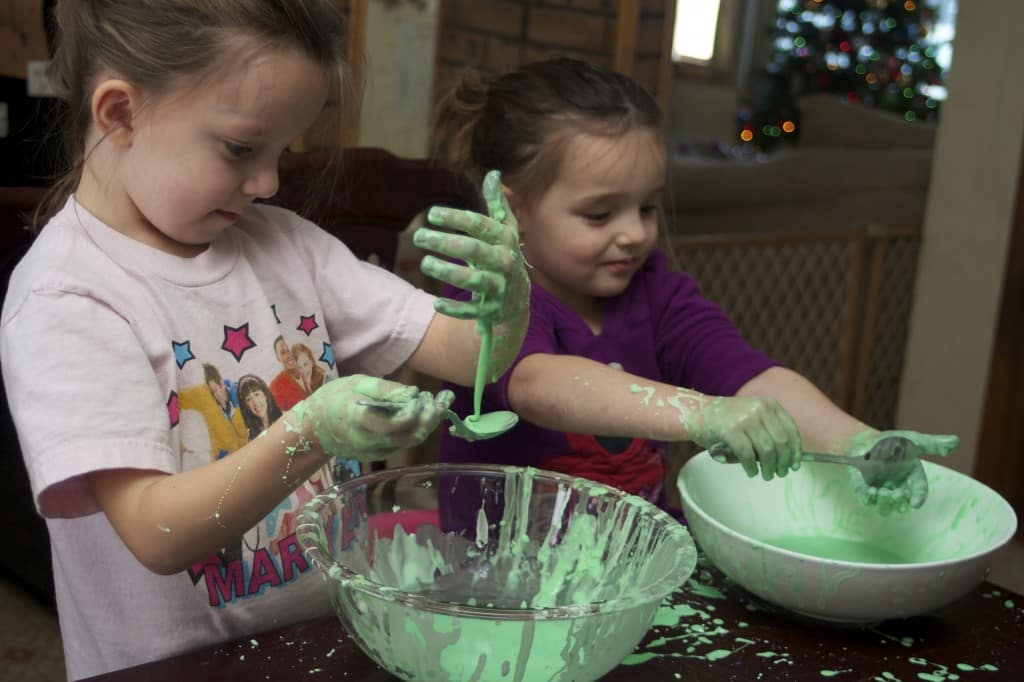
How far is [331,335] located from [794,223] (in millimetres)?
2922

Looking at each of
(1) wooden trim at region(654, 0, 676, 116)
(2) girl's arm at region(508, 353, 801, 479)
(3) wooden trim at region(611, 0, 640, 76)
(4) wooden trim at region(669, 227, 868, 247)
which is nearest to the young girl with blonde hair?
(2) girl's arm at region(508, 353, 801, 479)

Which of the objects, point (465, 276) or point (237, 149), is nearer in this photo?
point (465, 276)

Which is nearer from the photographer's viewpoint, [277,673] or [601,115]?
[277,673]

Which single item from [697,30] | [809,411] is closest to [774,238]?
[809,411]

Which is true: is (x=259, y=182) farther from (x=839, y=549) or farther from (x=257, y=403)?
(x=839, y=549)

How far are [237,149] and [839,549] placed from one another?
2.46 feet

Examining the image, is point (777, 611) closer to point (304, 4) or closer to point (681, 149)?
point (304, 4)

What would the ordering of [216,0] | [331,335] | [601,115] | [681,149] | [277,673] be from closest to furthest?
1. [277,673]
2. [216,0]
3. [331,335]
4. [601,115]
5. [681,149]

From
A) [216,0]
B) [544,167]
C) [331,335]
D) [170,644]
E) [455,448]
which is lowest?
[170,644]

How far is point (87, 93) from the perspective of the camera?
1.02 metres

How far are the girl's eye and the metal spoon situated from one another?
53 centimetres

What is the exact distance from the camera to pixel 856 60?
556 centimetres

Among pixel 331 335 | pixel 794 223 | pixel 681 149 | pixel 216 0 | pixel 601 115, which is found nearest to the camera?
pixel 216 0

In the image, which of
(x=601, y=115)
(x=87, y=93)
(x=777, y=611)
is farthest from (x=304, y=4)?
(x=777, y=611)
